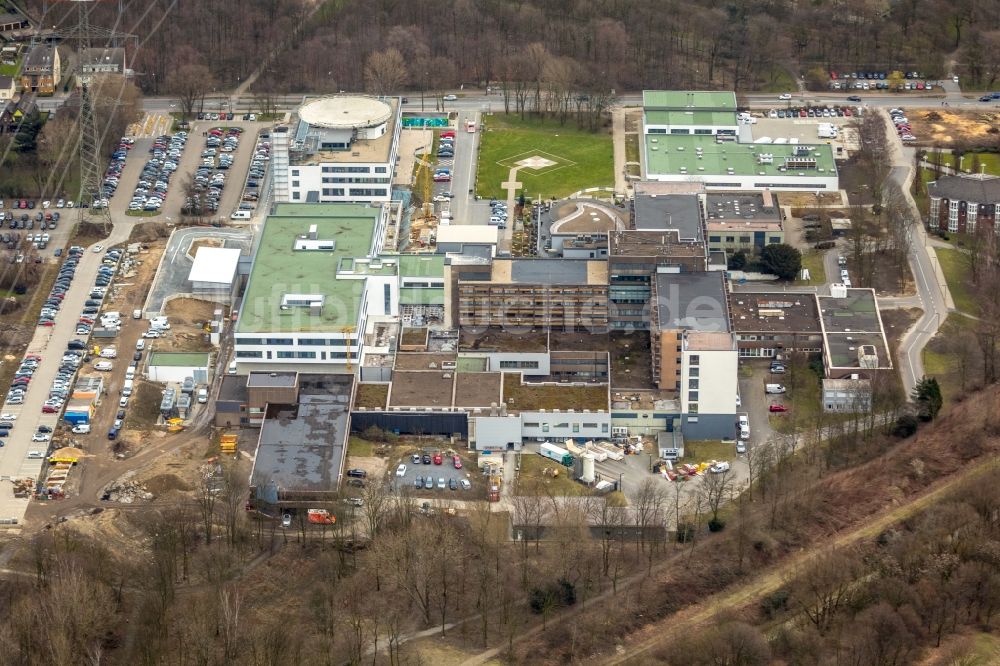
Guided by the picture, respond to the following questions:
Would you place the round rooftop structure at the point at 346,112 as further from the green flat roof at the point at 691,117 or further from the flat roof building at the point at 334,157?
the green flat roof at the point at 691,117

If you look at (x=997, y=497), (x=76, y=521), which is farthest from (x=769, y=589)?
(x=76, y=521)

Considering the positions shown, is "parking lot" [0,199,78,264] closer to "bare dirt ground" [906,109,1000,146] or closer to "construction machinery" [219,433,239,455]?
"construction machinery" [219,433,239,455]

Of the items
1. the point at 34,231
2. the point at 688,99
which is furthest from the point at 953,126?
the point at 34,231

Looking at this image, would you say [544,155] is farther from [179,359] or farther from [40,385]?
[40,385]

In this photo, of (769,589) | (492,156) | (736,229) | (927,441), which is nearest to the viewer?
(769,589)

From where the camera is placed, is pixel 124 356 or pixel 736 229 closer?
pixel 124 356

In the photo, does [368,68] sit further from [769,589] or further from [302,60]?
[769,589]

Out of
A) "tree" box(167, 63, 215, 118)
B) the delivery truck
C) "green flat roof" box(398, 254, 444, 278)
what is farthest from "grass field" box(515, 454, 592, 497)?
"tree" box(167, 63, 215, 118)
